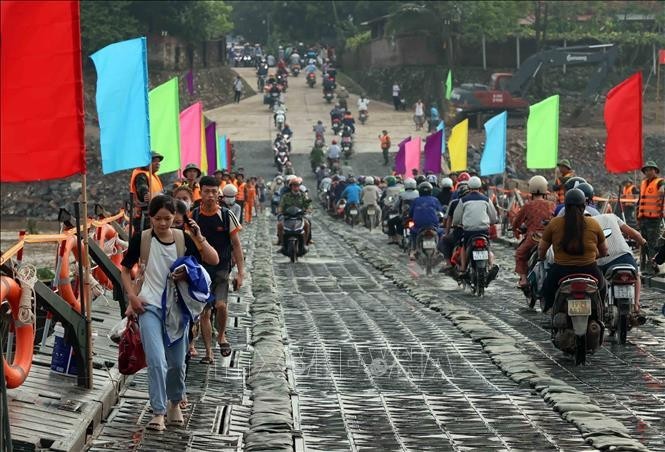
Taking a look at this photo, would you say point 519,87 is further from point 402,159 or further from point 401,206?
point 401,206

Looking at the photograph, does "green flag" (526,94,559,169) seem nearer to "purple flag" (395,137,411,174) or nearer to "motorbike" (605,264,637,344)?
"motorbike" (605,264,637,344)

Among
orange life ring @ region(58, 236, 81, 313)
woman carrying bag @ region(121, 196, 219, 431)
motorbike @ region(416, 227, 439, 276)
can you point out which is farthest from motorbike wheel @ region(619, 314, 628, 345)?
motorbike @ region(416, 227, 439, 276)

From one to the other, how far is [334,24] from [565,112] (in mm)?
29163

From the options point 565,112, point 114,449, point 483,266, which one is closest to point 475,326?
point 483,266

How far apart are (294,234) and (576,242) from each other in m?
14.3

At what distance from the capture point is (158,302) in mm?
10609

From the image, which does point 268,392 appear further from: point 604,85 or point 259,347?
point 604,85

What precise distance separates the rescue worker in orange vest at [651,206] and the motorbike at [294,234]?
6621 mm

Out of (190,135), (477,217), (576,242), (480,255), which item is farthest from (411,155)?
(576,242)

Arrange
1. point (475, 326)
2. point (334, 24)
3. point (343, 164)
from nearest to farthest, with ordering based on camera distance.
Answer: point (475, 326), point (343, 164), point (334, 24)

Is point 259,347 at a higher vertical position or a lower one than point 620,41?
lower

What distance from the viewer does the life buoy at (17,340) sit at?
9.96 meters

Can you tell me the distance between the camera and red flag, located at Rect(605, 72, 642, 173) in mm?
24422

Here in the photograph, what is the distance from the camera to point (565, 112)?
7425 cm
